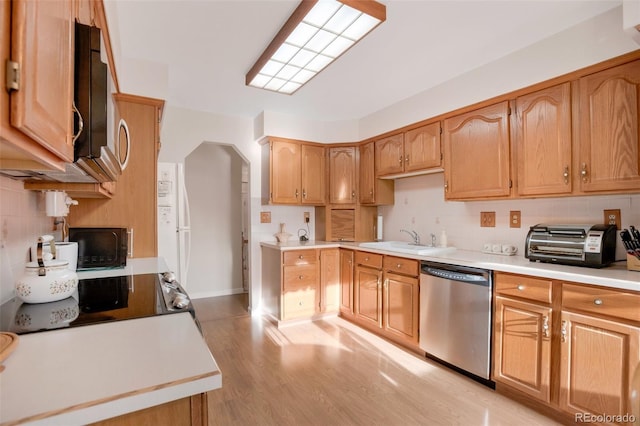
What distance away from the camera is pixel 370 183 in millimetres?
3701

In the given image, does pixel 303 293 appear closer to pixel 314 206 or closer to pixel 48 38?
pixel 314 206

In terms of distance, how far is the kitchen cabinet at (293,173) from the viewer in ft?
12.0

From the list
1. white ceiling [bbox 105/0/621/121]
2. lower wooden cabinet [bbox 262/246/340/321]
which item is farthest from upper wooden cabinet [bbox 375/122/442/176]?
lower wooden cabinet [bbox 262/246/340/321]

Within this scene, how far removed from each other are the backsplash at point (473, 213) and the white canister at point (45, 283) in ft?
9.65

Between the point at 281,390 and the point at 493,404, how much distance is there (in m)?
1.41

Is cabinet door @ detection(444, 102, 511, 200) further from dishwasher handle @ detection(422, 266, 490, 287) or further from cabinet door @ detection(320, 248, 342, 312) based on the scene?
cabinet door @ detection(320, 248, 342, 312)

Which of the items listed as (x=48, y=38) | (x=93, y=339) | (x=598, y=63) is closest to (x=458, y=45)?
(x=598, y=63)

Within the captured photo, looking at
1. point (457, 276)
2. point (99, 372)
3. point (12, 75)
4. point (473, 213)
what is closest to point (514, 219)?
point (473, 213)

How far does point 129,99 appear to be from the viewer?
231 centimetres

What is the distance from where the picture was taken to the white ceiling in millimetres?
1826

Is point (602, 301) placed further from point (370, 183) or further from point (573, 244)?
point (370, 183)

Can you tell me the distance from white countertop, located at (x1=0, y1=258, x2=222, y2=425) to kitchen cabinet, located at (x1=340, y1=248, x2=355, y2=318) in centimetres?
262

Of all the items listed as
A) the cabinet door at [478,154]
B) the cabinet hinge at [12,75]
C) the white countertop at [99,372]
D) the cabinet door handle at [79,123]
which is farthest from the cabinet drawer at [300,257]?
the cabinet hinge at [12,75]

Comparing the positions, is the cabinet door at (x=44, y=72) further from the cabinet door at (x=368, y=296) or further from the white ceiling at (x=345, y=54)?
the cabinet door at (x=368, y=296)
